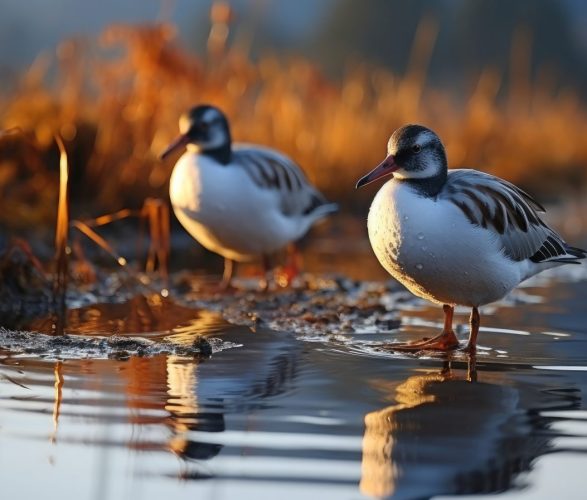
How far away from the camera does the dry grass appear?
37.8ft

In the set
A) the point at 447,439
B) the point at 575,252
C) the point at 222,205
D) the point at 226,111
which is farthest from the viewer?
the point at 226,111

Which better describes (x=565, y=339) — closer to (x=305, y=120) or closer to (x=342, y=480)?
(x=342, y=480)

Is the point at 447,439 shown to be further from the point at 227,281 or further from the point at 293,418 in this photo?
the point at 227,281

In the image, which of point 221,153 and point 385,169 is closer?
point 385,169

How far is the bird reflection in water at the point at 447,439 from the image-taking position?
14.4 feet

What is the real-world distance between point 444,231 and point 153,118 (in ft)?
18.4

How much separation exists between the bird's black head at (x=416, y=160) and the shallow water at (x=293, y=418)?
0.91 meters

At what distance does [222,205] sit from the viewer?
30.1 feet

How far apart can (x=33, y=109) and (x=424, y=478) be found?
8.59 metres

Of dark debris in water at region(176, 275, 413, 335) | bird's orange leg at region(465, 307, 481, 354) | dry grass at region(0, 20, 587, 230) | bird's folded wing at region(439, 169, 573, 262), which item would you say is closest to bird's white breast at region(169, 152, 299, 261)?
dark debris in water at region(176, 275, 413, 335)

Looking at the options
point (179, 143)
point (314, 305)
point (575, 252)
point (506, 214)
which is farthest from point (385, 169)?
point (179, 143)

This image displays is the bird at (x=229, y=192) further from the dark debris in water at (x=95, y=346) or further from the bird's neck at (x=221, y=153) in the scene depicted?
the dark debris in water at (x=95, y=346)

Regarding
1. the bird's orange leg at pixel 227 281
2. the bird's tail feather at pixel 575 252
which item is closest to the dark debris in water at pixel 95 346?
the bird's tail feather at pixel 575 252

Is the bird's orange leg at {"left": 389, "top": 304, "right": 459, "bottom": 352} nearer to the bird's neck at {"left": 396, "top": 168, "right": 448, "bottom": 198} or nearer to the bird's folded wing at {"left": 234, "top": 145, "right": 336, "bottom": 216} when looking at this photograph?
the bird's neck at {"left": 396, "top": 168, "right": 448, "bottom": 198}
